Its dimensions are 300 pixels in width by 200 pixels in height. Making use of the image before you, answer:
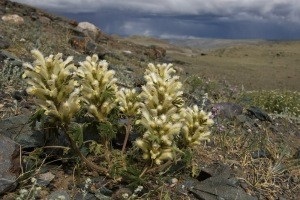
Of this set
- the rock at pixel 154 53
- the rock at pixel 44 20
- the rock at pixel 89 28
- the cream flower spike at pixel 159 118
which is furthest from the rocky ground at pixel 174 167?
the rock at pixel 154 53

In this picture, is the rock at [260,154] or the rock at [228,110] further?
the rock at [228,110]

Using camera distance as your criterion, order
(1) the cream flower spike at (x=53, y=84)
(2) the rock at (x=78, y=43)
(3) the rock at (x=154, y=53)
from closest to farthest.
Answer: (1) the cream flower spike at (x=53, y=84)
(2) the rock at (x=78, y=43)
(3) the rock at (x=154, y=53)

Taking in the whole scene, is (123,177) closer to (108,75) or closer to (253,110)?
(108,75)

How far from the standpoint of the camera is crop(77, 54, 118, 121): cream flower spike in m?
4.66

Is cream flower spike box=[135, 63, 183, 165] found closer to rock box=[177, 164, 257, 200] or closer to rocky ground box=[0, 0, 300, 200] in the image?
rocky ground box=[0, 0, 300, 200]

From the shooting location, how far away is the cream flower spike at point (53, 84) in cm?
434

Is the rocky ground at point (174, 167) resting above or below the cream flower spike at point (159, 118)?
below

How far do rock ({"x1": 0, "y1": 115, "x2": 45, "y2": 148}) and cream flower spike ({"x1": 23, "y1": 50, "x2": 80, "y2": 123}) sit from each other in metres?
0.72

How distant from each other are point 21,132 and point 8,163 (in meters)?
0.79

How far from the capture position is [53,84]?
171 inches

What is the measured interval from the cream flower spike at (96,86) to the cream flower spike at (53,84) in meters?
0.20

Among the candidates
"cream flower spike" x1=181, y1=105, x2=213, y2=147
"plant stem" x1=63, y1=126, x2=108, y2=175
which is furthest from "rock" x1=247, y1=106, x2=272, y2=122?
"plant stem" x1=63, y1=126, x2=108, y2=175

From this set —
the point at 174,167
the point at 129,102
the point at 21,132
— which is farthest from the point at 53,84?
the point at 174,167

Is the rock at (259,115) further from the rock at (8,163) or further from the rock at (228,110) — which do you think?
the rock at (8,163)
